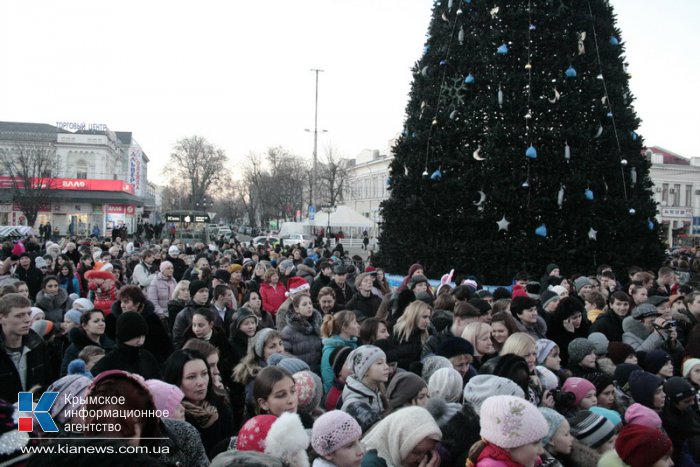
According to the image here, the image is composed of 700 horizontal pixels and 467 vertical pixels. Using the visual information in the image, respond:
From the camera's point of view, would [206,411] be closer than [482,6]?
Yes

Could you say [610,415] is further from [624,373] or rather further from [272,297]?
[272,297]

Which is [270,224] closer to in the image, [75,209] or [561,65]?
[75,209]

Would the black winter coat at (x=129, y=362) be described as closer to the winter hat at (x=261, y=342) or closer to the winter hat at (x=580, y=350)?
the winter hat at (x=261, y=342)

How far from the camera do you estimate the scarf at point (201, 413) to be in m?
3.85

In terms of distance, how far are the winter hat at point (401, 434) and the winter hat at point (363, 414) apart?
0.49 metres

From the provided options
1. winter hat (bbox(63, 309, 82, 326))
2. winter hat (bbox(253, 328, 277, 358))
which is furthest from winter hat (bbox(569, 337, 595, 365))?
winter hat (bbox(63, 309, 82, 326))

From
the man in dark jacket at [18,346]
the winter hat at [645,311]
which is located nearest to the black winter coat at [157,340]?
the man in dark jacket at [18,346]

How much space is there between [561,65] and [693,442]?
10961 mm

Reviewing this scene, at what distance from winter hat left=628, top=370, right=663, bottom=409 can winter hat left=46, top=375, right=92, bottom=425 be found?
4227 mm

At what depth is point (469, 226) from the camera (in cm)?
1357

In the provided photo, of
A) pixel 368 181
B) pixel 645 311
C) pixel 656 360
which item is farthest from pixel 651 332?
pixel 368 181

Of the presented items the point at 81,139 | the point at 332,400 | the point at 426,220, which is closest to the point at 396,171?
the point at 426,220

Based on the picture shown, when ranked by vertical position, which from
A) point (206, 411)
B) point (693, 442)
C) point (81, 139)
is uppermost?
point (81, 139)

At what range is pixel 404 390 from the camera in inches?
154
